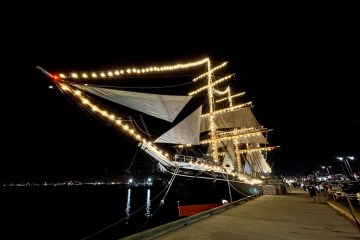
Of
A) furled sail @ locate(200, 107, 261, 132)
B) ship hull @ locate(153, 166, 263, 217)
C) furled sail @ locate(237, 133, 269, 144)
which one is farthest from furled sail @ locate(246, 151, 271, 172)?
ship hull @ locate(153, 166, 263, 217)

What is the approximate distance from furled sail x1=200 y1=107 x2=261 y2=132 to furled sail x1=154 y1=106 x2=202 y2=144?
1655cm

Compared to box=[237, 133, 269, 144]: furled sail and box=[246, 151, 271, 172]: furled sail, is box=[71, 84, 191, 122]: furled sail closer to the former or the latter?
box=[237, 133, 269, 144]: furled sail

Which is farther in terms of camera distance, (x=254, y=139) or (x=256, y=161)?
(x=256, y=161)

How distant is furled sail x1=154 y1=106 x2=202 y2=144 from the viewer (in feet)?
44.3

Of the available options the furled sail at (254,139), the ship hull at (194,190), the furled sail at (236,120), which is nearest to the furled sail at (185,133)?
the ship hull at (194,190)

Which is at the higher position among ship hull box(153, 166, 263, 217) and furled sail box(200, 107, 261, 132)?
furled sail box(200, 107, 261, 132)

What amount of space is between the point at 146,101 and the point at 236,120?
29.5m

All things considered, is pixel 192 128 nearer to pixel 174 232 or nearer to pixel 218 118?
pixel 174 232

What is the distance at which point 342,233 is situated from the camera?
549 cm

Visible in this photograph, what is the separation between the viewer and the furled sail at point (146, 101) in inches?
365

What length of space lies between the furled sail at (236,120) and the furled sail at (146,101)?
68.7 feet

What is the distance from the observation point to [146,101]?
11211 mm

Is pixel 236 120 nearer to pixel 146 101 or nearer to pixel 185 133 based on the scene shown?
pixel 185 133

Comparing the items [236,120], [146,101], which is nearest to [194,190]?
[146,101]
